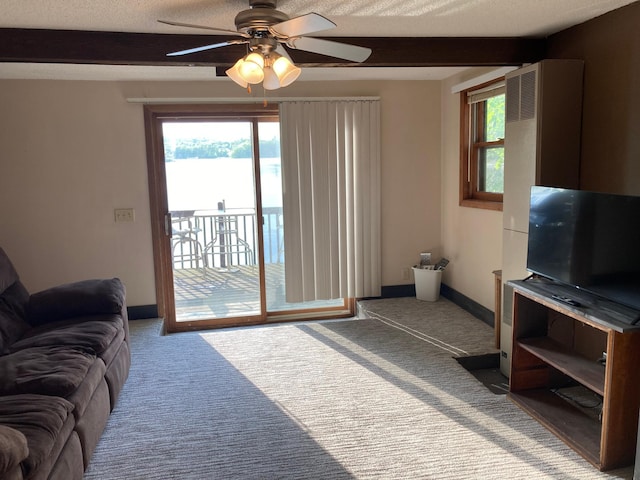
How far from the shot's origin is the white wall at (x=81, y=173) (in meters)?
3.97

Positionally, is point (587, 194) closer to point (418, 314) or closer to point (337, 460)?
point (337, 460)

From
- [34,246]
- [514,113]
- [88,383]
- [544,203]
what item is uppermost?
[514,113]

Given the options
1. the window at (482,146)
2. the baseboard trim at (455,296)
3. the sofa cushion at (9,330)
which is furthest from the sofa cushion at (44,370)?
the window at (482,146)

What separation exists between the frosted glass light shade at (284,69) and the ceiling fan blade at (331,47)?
0.09 metres

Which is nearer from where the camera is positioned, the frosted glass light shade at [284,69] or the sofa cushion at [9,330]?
the frosted glass light shade at [284,69]

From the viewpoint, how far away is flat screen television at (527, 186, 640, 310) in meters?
2.07

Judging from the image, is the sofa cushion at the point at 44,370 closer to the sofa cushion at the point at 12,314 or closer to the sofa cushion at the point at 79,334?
the sofa cushion at the point at 79,334

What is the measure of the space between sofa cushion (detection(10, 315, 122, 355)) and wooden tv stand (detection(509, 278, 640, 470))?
240cm

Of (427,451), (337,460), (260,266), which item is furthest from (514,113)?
(260,266)

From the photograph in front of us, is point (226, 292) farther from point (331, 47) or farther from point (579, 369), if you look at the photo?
point (579, 369)

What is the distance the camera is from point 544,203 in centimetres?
253

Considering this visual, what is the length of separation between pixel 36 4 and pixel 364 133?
9.20 feet

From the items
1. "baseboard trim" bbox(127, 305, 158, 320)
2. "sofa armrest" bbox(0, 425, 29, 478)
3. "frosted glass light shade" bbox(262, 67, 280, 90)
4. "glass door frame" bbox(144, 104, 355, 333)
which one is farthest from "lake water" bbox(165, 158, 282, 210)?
"sofa armrest" bbox(0, 425, 29, 478)

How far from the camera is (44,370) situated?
2256 mm
